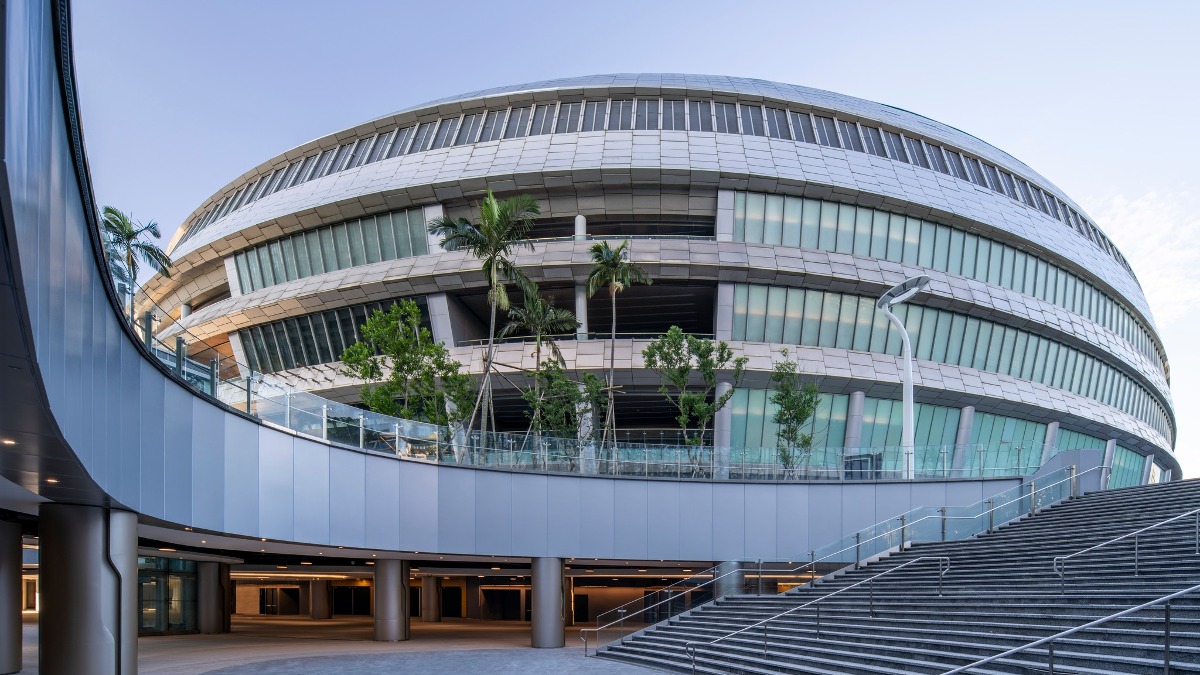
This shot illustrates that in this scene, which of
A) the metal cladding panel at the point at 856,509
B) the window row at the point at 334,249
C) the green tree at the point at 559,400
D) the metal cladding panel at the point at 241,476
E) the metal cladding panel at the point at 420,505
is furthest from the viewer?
the window row at the point at 334,249

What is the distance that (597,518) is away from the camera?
29.6m

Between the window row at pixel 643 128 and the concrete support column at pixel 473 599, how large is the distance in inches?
826

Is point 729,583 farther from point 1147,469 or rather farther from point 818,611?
point 1147,469

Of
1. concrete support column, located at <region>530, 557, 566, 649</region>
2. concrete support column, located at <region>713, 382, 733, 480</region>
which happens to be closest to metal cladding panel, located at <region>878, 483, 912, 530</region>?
concrete support column, located at <region>530, 557, 566, 649</region>

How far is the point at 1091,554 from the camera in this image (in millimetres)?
21250

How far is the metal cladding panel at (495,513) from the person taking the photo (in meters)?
27.8

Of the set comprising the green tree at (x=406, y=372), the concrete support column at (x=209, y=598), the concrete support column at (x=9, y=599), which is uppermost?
the green tree at (x=406, y=372)

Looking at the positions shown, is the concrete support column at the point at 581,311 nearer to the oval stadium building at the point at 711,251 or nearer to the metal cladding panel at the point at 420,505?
the oval stadium building at the point at 711,251

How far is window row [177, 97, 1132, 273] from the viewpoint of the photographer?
150 ft

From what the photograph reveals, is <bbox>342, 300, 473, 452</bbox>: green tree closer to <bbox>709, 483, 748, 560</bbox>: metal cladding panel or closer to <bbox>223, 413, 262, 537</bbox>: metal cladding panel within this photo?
<bbox>709, 483, 748, 560</bbox>: metal cladding panel

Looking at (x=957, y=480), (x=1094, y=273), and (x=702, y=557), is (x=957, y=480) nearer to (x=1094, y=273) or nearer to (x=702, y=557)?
(x=702, y=557)

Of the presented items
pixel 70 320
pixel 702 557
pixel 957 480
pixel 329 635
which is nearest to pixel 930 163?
pixel 957 480

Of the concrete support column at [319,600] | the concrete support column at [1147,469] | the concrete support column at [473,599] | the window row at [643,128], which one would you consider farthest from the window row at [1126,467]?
the concrete support column at [319,600]

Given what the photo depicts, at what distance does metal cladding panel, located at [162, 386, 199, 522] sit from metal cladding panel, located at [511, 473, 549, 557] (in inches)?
494
